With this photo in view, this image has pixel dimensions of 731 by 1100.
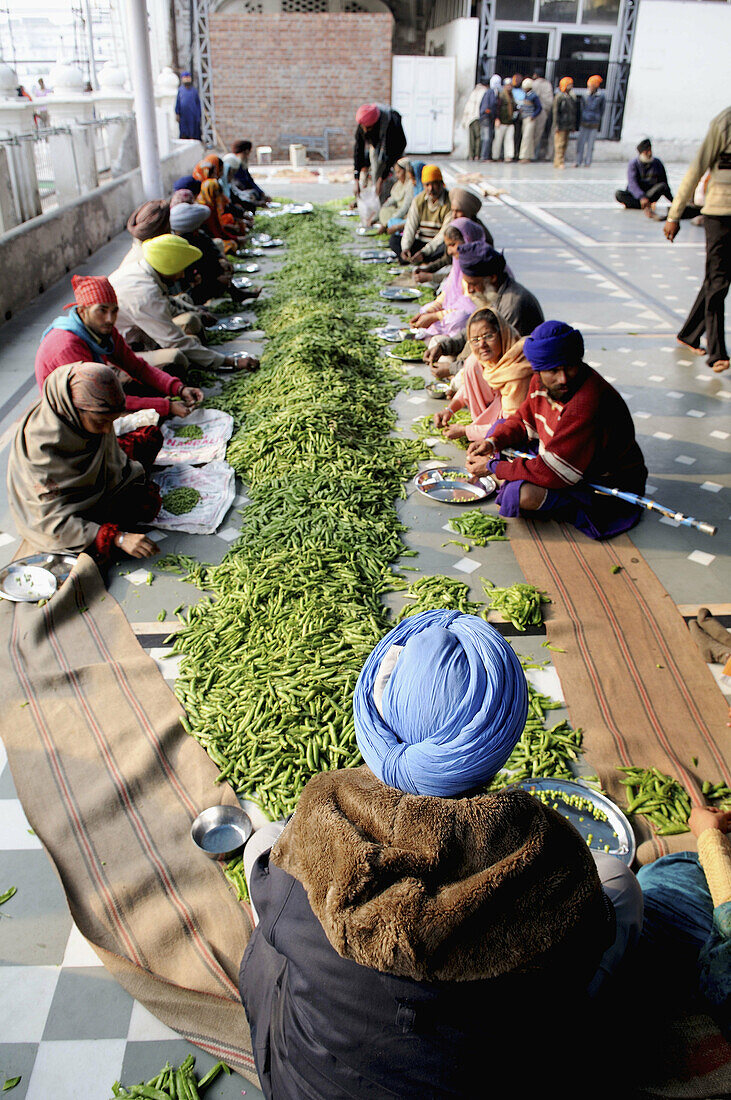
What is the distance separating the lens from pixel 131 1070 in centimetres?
202

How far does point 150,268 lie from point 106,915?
210 inches

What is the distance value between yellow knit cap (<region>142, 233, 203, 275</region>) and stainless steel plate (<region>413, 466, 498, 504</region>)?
293 centimetres

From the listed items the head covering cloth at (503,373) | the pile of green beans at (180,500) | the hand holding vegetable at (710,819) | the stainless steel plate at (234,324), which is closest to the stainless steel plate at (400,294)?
the stainless steel plate at (234,324)

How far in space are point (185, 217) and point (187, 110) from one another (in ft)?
47.7

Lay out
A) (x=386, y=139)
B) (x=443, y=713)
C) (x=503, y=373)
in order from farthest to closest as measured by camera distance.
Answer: (x=386, y=139) → (x=503, y=373) → (x=443, y=713)

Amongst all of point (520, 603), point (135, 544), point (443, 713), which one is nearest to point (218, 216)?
point (135, 544)

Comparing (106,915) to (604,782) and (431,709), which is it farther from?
(604,782)

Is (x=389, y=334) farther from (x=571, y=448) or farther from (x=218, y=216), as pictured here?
(x=218, y=216)

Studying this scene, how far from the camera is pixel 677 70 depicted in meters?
22.2

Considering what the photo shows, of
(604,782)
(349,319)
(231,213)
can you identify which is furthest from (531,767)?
(231,213)

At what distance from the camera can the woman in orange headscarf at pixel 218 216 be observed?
10023 mm

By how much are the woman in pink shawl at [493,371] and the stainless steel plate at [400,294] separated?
3341mm

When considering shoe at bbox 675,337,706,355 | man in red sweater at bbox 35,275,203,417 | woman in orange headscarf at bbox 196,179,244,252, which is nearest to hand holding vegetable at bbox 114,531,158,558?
man in red sweater at bbox 35,275,203,417

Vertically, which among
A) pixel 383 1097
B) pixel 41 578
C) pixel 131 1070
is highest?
pixel 383 1097
